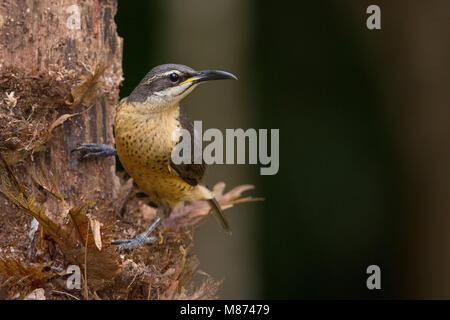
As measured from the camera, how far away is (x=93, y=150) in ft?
13.6

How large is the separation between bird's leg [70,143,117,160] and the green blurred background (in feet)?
12.0

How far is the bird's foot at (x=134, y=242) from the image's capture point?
396 centimetres

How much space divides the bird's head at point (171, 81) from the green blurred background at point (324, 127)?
3.36m

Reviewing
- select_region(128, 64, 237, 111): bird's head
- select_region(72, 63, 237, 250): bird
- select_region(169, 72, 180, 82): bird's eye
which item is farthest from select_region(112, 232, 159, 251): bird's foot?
select_region(169, 72, 180, 82): bird's eye

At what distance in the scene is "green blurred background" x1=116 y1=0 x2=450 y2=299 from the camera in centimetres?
825

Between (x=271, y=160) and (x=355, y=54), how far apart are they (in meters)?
2.04

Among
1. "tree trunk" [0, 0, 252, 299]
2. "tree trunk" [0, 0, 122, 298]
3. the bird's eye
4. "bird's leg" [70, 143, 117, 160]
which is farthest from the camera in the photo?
the bird's eye

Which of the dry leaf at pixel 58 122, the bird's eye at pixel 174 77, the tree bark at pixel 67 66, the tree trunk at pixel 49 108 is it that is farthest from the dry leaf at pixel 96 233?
the bird's eye at pixel 174 77

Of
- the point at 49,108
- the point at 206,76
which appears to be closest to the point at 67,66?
the point at 49,108

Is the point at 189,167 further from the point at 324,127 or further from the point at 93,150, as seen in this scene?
the point at 324,127

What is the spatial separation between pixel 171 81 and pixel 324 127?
4989mm

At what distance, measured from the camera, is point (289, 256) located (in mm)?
8969

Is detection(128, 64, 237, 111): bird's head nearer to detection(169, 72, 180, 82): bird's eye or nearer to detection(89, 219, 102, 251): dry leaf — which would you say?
detection(169, 72, 180, 82): bird's eye
